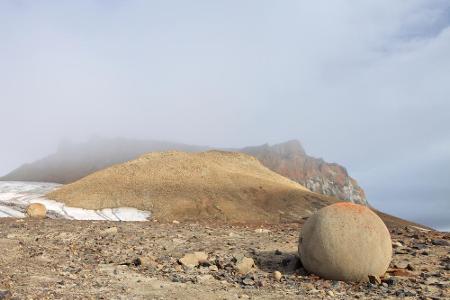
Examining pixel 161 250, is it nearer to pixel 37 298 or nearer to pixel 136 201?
pixel 37 298

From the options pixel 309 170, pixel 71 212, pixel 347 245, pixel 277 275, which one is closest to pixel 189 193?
pixel 71 212

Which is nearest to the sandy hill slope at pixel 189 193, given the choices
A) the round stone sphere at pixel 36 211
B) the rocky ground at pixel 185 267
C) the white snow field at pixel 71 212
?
the white snow field at pixel 71 212

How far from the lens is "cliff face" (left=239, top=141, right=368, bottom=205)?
333 ft

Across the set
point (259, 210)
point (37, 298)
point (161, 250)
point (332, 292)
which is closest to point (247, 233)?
point (161, 250)

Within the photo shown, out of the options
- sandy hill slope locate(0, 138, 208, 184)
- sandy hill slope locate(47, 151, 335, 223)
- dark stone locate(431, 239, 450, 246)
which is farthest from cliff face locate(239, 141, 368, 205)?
dark stone locate(431, 239, 450, 246)

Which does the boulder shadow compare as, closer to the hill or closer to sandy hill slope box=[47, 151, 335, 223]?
sandy hill slope box=[47, 151, 335, 223]

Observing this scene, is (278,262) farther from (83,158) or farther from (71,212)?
(83,158)

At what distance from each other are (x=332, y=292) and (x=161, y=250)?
231 inches

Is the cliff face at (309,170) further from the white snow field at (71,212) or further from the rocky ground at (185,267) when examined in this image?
the rocky ground at (185,267)

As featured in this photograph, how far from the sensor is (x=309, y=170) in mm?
105000

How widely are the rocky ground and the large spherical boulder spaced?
0.98 ft

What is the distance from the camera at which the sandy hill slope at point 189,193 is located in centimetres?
3634

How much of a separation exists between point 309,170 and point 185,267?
94470 mm

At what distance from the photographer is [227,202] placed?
38062mm
